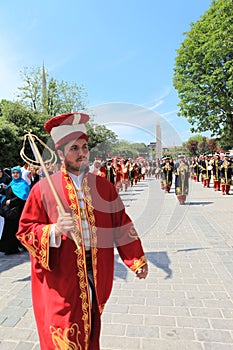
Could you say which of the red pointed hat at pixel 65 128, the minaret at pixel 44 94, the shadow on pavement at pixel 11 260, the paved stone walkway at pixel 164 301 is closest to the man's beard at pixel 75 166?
the red pointed hat at pixel 65 128

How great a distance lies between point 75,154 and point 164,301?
248 centimetres

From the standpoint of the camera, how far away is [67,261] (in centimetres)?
187

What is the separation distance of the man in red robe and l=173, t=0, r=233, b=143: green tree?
19.3 meters

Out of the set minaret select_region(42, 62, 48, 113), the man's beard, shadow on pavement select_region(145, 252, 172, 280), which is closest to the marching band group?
shadow on pavement select_region(145, 252, 172, 280)

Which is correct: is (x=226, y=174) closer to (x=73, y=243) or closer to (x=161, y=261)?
(x=161, y=261)

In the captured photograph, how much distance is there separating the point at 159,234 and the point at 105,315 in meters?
3.89

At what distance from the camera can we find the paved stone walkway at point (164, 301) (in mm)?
2830

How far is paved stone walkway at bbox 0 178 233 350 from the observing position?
9.29 ft

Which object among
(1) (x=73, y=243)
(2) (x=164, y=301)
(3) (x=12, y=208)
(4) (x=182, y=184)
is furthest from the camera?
(4) (x=182, y=184)

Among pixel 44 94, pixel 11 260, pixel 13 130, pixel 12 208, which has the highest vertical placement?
pixel 44 94

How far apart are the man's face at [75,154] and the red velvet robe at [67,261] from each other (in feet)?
0.26

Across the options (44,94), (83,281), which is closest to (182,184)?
(83,281)

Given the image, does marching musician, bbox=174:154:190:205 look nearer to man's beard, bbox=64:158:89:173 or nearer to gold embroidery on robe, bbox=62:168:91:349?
man's beard, bbox=64:158:89:173

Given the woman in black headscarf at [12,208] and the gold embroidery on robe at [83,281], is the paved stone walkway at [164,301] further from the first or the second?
the gold embroidery on robe at [83,281]
